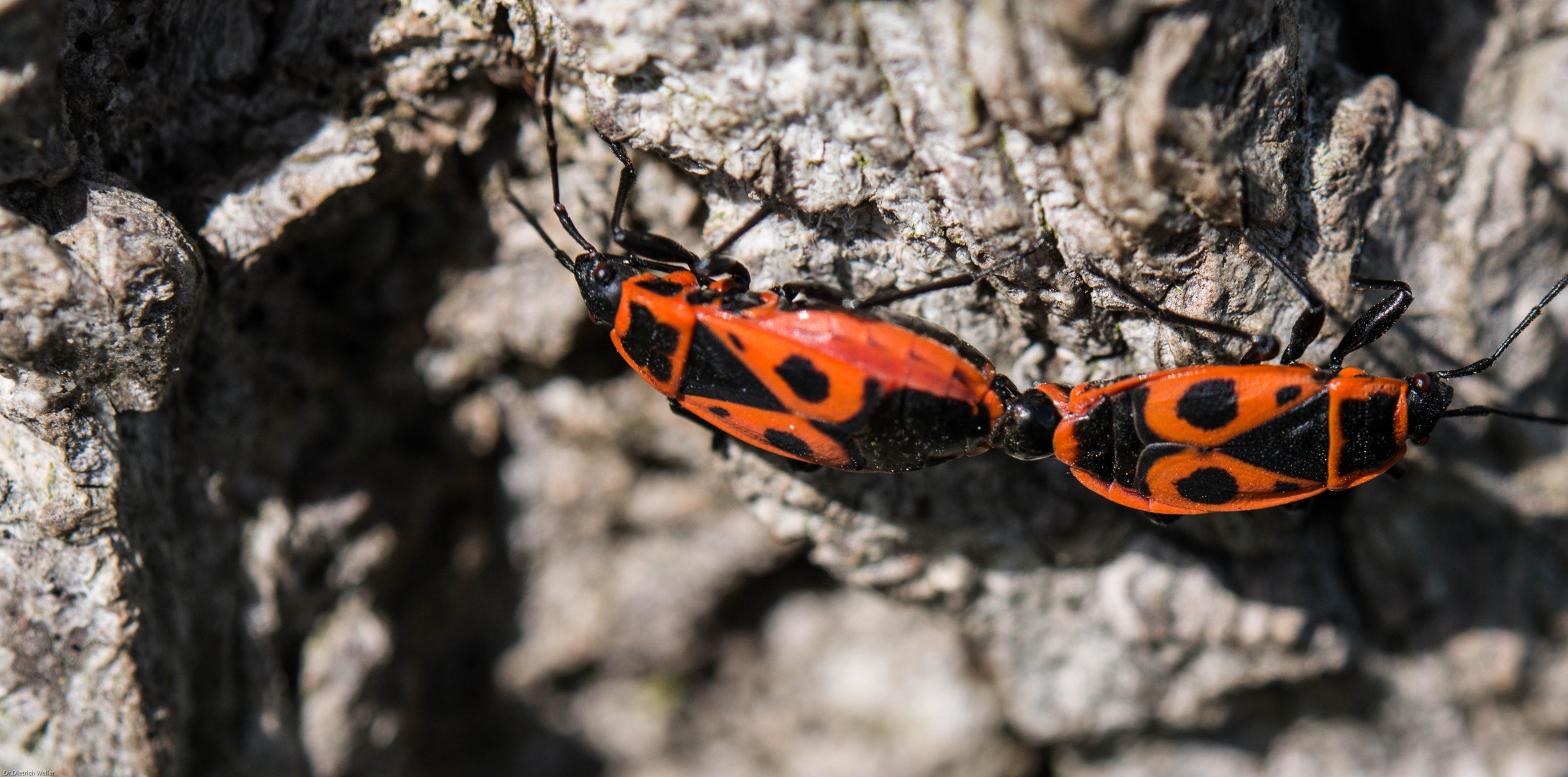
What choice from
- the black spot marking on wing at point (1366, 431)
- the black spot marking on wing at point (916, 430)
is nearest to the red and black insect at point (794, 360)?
the black spot marking on wing at point (916, 430)

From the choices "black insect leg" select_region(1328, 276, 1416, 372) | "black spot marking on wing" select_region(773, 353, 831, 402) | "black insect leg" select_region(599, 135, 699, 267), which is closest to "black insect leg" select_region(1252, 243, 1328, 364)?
"black insect leg" select_region(1328, 276, 1416, 372)

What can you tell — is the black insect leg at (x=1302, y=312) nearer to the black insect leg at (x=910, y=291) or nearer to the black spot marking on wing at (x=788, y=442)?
the black insect leg at (x=910, y=291)

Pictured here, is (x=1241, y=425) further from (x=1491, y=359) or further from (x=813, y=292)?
(x=813, y=292)

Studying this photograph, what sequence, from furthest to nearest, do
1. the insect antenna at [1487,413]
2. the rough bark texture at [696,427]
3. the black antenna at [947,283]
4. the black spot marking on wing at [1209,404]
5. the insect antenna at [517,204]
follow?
the insect antenna at [517,204] < the insect antenna at [1487,413] < the black spot marking on wing at [1209,404] < the black antenna at [947,283] < the rough bark texture at [696,427]

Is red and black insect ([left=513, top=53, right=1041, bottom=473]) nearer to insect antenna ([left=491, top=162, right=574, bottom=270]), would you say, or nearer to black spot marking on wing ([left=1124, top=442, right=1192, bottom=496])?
insect antenna ([left=491, top=162, right=574, bottom=270])

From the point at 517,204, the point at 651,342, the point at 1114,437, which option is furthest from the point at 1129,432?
the point at 517,204
